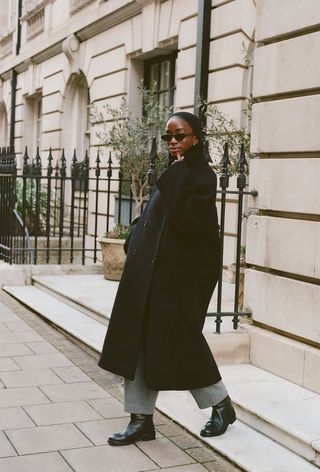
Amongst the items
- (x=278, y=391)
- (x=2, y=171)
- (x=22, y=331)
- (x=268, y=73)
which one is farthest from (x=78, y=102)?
(x=278, y=391)

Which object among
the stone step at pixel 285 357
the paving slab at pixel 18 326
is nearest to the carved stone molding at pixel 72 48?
the paving slab at pixel 18 326

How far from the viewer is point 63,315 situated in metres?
6.81

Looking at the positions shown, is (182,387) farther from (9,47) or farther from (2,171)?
(9,47)

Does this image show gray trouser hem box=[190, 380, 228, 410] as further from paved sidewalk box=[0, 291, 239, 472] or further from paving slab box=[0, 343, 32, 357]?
paving slab box=[0, 343, 32, 357]

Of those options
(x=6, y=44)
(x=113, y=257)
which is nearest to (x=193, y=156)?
(x=113, y=257)

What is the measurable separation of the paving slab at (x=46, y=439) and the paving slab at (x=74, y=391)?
1.82 ft

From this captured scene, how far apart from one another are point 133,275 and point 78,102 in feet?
39.1

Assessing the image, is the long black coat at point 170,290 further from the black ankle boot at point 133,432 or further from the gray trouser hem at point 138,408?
the black ankle boot at point 133,432

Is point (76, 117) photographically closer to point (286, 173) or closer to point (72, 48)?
point (72, 48)

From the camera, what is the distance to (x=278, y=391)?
4352mm

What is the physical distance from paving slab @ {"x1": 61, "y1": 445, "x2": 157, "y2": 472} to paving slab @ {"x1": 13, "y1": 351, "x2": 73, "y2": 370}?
1747 mm

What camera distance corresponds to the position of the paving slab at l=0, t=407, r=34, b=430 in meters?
4.05

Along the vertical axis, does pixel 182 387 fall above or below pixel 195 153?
below

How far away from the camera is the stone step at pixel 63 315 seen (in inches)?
234
